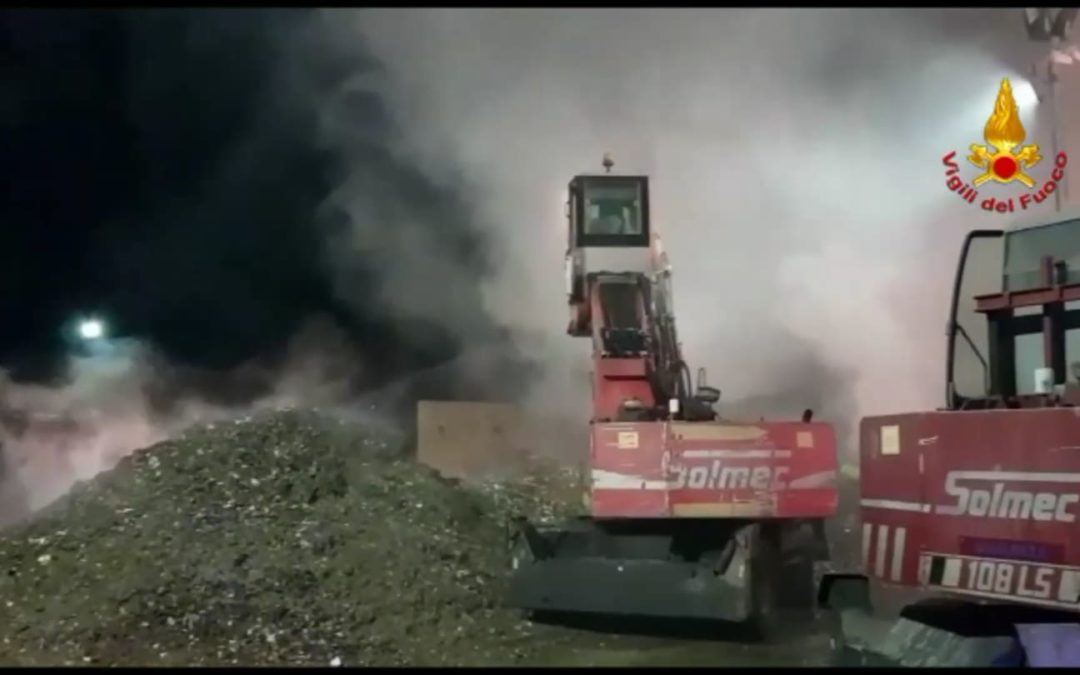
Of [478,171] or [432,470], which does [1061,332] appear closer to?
[432,470]

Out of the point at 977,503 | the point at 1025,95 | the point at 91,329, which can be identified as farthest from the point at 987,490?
the point at 91,329

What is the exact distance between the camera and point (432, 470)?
9.25 meters

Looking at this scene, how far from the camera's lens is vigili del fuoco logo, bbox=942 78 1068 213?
10.3 m

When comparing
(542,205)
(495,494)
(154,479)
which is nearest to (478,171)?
(542,205)

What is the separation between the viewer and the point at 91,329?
400 inches

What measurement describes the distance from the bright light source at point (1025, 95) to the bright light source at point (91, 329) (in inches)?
350

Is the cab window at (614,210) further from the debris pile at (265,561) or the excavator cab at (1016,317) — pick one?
the excavator cab at (1016,317)

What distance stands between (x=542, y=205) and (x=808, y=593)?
5.06 m

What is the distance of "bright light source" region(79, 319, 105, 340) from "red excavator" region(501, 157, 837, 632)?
5026mm

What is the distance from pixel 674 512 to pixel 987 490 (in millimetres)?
2972

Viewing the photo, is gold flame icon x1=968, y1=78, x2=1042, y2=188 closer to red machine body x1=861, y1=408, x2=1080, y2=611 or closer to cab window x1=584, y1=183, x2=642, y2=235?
cab window x1=584, y1=183, x2=642, y2=235

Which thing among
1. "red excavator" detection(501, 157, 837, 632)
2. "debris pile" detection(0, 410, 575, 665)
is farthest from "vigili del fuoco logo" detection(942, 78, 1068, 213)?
"debris pile" detection(0, 410, 575, 665)

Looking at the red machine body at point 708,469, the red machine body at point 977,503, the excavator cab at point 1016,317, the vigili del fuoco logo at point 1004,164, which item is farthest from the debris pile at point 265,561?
the vigili del fuoco logo at point 1004,164

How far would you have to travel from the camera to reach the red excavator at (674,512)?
21.8 ft
